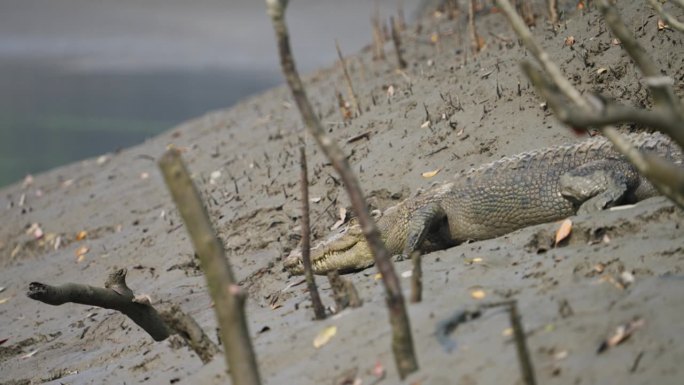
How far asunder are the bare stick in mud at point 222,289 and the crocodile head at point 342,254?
3.39 meters

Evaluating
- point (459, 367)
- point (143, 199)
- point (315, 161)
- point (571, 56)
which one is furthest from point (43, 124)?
point (459, 367)

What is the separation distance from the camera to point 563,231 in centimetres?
586

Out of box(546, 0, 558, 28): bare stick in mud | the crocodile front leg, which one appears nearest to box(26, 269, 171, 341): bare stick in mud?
the crocodile front leg

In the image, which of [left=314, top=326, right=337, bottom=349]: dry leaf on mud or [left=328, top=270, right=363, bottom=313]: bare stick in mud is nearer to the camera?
[left=314, top=326, right=337, bottom=349]: dry leaf on mud

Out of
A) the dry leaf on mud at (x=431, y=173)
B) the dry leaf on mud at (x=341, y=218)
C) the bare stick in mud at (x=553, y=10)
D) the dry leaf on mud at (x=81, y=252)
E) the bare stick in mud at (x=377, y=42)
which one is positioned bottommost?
the dry leaf on mud at (x=341, y=218)

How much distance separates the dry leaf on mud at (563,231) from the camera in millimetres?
5812

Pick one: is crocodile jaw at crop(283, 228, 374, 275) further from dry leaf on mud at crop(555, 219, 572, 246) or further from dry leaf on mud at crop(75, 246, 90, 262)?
dry leaf on mud at crop(75, 246, 90, 262)

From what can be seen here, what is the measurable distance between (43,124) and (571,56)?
71.3 ft

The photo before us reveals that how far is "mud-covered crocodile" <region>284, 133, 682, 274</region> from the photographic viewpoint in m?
6.57

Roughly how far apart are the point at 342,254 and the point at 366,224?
3366 mm

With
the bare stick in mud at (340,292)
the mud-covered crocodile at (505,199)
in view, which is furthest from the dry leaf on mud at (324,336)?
the mud-covered crocodile at (505,199)

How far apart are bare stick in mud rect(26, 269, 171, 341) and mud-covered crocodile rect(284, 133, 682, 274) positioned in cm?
130

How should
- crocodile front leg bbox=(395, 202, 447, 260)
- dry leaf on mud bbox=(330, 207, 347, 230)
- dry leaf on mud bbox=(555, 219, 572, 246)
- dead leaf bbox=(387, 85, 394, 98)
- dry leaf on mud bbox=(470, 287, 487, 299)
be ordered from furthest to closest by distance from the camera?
dead leaf bbox=(387, 85, 394, 98)
dry leaf on mud bbox=(330, 207, 347, 230)
crocodile front leg bbox=(395, 202, 447, 260)
dry leaf on mud bbox=(555, 219, 572, 246)
dry leaf on mud bbox=(470, 287, 487, 299)

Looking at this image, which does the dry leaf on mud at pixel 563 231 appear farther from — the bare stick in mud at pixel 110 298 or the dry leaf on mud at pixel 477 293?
the bare stick in mud at pixel 110 298
